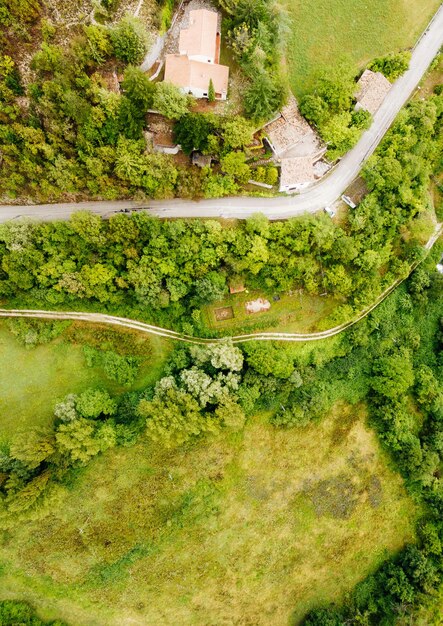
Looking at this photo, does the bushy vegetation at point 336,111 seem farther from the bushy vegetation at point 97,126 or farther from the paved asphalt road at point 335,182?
the bushy vegetation at point 97,126

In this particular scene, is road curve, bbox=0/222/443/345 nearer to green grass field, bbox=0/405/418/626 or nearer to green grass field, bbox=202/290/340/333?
green grass field, bbox=202/290/340/333

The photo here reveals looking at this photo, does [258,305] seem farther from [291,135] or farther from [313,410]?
[291,135]

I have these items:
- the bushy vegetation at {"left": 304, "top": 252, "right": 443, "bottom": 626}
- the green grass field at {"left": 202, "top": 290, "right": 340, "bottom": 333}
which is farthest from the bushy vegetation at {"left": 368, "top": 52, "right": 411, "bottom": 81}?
the green grass field at {"left": 202, "top": 290, "right": 340, "bottom": 333}

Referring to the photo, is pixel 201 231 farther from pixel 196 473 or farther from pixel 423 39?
pixel 423 39

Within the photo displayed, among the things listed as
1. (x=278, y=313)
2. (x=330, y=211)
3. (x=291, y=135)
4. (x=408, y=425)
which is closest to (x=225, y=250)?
(x=278, y=313)

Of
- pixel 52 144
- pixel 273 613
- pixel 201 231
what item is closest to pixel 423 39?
pixel 201 231
